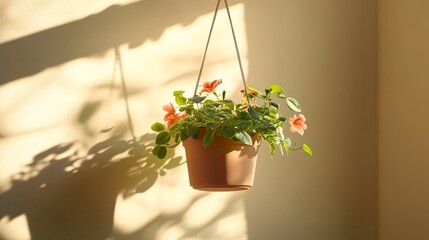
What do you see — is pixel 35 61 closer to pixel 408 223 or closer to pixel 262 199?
pixel 262 199

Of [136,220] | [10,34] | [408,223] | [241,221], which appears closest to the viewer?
[10,34]

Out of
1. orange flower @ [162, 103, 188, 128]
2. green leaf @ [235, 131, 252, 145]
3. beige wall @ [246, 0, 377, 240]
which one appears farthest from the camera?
beige wall @ [246, 0, 377, 240]

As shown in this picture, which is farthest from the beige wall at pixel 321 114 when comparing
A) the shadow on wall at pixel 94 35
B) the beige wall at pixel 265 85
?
the shadow on wall at pixel 94 35

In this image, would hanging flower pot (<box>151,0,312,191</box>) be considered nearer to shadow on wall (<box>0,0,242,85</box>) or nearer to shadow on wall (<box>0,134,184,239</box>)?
shadow on wall (<box>0,134,184,239</box>)

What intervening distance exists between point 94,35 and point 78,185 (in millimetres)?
589

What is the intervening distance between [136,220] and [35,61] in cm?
73

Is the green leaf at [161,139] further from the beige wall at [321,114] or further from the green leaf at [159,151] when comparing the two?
the beige wall at [321,114]

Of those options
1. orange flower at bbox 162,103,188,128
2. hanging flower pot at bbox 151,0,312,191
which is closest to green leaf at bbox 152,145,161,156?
hanging flower pot at bbox 151,0,312,191

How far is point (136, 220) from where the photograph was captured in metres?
2.70

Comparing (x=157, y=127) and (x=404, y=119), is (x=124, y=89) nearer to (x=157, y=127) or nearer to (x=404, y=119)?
(x=157, y=127)

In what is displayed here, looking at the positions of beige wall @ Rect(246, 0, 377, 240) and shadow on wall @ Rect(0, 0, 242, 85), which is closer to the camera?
shadow on wall @ Rect(0, 0, 242, 85)

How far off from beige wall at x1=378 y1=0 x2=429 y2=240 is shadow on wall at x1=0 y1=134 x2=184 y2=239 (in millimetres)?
1165

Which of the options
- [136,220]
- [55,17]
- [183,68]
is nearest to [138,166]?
[136,220]

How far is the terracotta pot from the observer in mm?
2492
